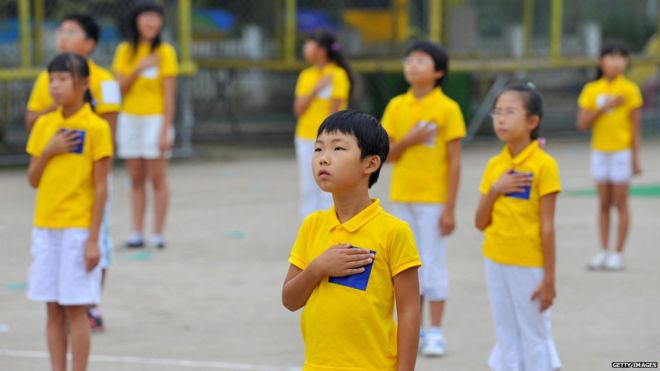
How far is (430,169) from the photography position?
609cm

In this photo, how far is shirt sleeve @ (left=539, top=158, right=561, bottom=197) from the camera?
5.00 meters

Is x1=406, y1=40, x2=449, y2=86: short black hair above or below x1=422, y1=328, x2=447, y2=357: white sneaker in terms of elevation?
above

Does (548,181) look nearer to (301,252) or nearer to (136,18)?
(301,252)

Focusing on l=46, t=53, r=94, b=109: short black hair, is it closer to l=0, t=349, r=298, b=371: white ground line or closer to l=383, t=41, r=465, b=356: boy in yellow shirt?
l=0, t=349, r=298, b=371: white ground line

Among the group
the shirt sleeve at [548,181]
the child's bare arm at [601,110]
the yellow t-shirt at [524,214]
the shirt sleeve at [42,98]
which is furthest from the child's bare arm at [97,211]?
the child's bare arm at [601,110]

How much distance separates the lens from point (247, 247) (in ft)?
29.6

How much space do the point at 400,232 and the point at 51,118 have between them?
244 cm

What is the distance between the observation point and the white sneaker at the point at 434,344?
6.01m

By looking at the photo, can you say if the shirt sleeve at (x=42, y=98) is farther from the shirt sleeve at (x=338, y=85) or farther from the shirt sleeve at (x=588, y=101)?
the shirt sleeve at (x=588, y=101)

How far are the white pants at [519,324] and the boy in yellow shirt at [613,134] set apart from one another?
3426 millimetres

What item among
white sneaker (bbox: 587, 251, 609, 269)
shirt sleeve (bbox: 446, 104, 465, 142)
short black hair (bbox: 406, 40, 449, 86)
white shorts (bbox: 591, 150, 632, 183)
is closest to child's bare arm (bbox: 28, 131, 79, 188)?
short black hair (bbox: 406, 40, 449, 86)

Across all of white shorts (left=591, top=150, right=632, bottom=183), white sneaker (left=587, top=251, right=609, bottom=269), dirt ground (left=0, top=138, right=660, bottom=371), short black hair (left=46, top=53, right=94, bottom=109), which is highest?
short black hair (left=46, top=53, right=94, bottom=109)

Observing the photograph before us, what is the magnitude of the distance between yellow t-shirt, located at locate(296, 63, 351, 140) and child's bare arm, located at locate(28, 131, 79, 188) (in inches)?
135

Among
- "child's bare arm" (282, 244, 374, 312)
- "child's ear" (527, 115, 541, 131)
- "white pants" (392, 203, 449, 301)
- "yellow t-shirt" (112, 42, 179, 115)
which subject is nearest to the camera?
"child's bare arm" (282, 244, 374, 312)
